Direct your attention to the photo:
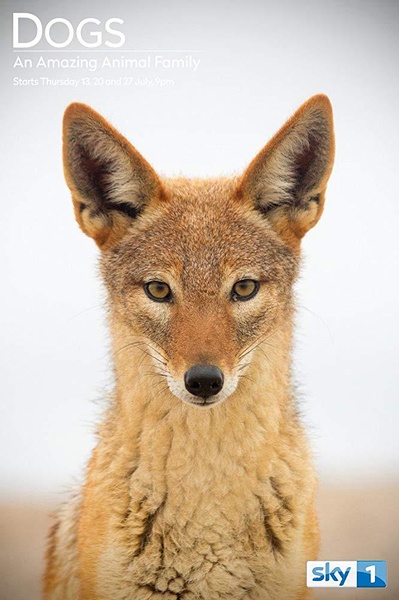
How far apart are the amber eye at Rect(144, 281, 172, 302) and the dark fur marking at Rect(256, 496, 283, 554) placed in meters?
1.09

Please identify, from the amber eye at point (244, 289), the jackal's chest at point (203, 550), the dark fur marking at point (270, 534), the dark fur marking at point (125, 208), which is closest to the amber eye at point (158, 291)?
the amber eye at point (244, 289)

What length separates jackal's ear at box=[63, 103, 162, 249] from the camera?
3709mm

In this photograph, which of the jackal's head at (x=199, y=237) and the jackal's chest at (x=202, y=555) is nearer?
the jackal's head at (x=199, y=237)

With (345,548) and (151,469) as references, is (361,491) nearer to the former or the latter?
(345,548)

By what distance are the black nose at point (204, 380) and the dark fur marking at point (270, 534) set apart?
2.61 ft

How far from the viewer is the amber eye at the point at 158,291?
362 cm

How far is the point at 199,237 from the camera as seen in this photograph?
3.71 m

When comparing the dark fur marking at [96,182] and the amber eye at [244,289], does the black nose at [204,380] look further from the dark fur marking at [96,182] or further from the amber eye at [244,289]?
the dark fur marking at [96,182]

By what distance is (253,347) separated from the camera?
362 centimetres

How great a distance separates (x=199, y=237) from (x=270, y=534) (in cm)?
148

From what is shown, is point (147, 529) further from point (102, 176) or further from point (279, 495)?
point (102, 176)

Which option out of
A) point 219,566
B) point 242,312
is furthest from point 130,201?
point 219,566

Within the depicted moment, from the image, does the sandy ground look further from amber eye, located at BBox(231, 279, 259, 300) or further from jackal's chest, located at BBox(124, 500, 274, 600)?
amber eye, located at BBox(231, 279, 259, 300)

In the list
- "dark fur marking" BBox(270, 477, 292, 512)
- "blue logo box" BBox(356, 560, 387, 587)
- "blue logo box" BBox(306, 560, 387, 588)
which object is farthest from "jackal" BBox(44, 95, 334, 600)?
"blue logo box" BBox(356, 560, 387, 587)
